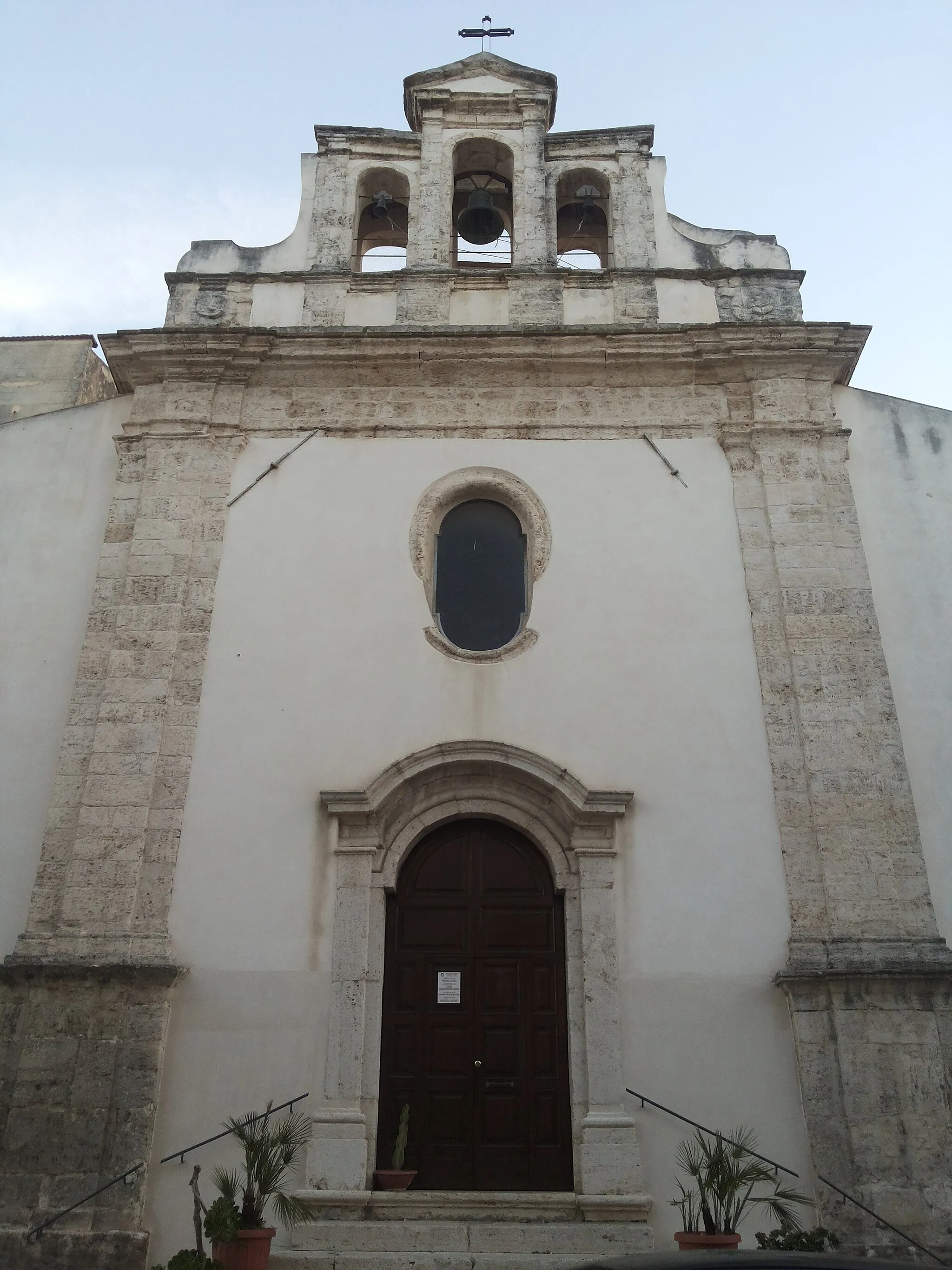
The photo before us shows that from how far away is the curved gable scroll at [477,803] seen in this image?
7852 millimetres

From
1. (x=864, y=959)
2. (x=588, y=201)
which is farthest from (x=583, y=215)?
(x=864, y=959)

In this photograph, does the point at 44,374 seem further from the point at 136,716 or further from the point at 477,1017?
the point at 477,1017

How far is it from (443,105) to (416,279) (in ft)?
Answer: 8.14

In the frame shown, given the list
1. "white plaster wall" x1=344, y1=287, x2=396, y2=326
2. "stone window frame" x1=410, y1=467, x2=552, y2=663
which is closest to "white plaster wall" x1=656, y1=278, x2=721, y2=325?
"stone window frame" x1=410, y1=467, x2=552, y2=663

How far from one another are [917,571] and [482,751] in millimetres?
4082

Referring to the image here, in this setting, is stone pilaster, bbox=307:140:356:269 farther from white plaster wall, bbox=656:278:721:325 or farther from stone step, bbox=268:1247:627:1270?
stone step, bbox=268:1247:627:1270

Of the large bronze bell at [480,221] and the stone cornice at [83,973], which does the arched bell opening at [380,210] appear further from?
the stone cornice at [83,973]

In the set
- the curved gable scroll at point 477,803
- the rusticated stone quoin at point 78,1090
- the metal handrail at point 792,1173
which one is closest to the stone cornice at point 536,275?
the curved gable scroll at point 477,803

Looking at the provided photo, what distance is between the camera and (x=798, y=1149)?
692 cm

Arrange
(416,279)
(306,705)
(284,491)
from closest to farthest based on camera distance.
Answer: (306,705)
(284,491)
(416,279)

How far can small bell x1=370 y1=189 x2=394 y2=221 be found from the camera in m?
11.1

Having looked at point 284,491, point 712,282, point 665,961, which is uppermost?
point 712,282

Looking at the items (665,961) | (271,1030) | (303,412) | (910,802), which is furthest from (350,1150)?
(303,412)

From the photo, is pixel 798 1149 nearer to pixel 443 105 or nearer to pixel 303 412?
pixel 303 412
